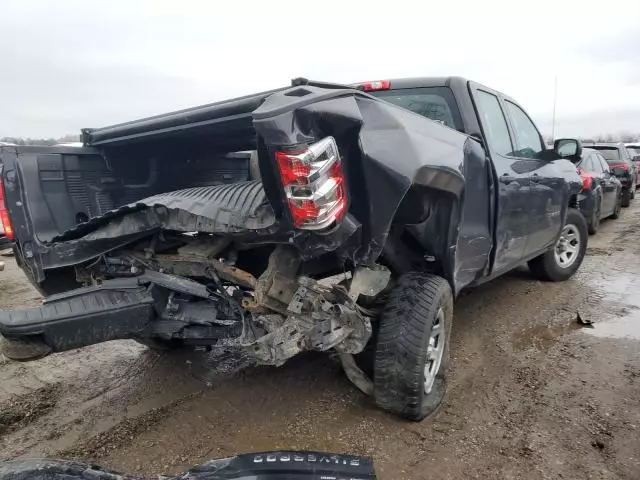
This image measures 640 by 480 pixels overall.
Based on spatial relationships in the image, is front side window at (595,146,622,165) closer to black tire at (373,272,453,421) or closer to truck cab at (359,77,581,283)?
truck cab at (359,77,581,283)

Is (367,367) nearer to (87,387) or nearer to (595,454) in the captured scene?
(595,454)

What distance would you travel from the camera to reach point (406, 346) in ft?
8.91

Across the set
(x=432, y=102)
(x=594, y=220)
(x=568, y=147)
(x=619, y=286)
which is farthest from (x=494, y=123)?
(x=594, y=220)

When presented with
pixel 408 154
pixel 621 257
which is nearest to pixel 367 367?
pixel 408 154

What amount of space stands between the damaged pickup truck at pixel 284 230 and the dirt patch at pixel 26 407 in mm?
780

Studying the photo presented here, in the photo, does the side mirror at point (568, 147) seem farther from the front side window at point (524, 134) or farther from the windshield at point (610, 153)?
the windshield at point (610, 153)

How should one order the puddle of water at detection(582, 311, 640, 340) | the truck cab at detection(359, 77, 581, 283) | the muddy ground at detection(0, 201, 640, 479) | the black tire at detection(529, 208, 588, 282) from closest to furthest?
1. the muddy ground at detection(0, 201, 640, 479)
2. the truck cab at detection(359, 77, 581, 283)
3. the puddle of water at detection(582, 311, 640, 340)
4. the black tire at detection(529, 208, 588, 282)

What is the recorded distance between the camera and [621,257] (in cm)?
731

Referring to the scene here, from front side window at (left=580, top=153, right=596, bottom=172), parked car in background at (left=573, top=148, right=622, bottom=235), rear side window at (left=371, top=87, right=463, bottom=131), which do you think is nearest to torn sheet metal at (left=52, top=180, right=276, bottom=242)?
rear side window at (left=371, top=87, right=463, bottom=131)

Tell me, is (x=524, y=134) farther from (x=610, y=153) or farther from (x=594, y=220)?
(x=610, y=153)

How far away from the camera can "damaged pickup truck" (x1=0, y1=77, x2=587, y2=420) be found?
218 centimetres

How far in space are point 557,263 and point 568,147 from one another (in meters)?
1.39

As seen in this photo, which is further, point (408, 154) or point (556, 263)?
point (556, 263)

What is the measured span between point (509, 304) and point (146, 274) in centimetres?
378
